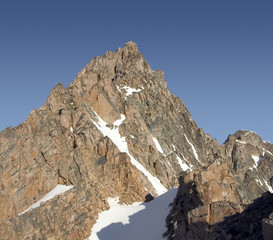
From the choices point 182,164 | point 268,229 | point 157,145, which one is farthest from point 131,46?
point 268,229

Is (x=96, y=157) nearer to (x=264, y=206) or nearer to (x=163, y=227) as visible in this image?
(x=163, y=227)

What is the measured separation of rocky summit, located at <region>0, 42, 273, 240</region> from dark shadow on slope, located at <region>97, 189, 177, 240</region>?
1405 millimetres

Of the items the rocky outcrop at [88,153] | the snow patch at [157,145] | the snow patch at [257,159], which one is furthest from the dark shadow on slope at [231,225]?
the snow patch at [257,159]

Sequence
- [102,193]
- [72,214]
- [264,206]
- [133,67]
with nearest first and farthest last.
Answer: [264,206], [72,214], [102,193], [133,67]

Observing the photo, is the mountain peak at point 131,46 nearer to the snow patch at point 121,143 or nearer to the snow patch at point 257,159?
the snow patch at point 121,143

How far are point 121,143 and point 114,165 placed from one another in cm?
833

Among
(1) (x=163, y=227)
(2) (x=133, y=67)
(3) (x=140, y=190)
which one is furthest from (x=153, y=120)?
(1) (x=163, y=227)

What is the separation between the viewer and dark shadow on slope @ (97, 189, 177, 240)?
4564cm

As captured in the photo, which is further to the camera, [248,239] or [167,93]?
[167,93]

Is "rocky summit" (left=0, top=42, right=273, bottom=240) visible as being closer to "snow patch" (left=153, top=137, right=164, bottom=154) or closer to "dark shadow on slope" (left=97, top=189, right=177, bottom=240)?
"snow patch" (left=153, top=137, right=164, bottom=154)

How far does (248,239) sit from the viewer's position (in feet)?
77.1

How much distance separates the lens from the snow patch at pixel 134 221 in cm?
4628

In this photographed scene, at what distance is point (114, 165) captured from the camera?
6297cm

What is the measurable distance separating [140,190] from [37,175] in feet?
55.9
